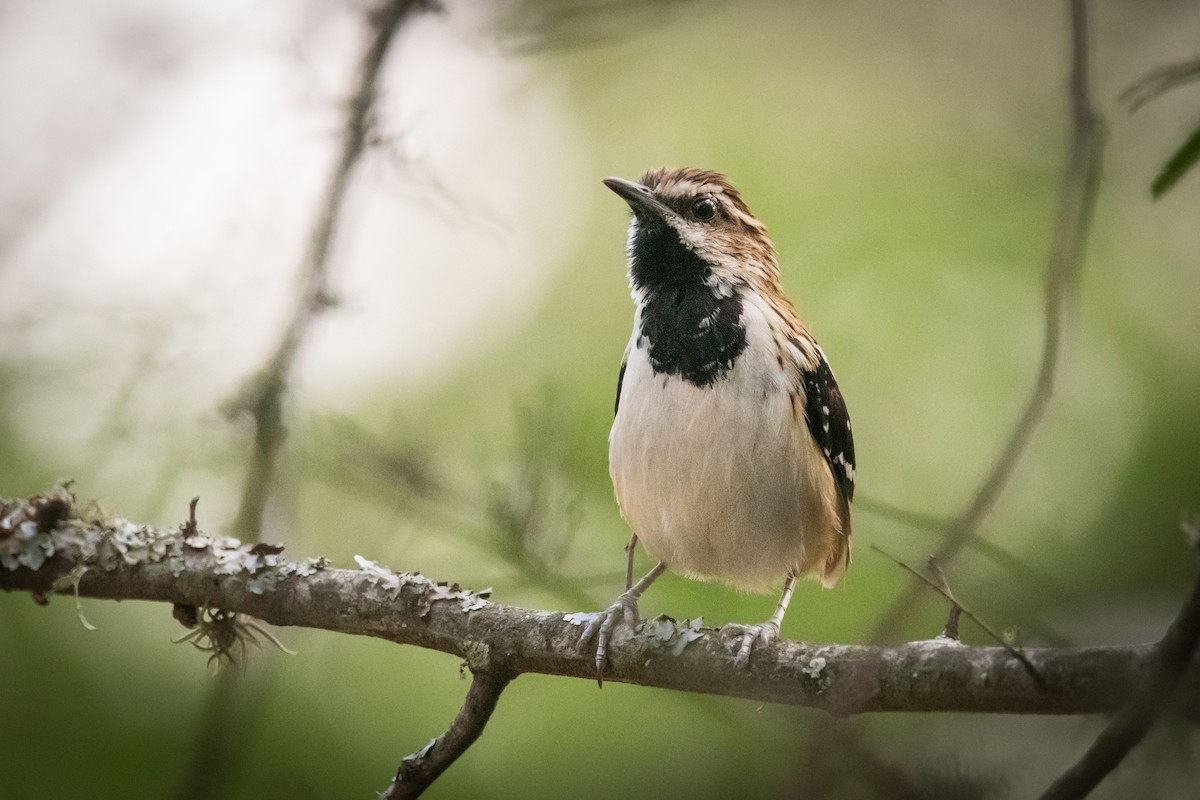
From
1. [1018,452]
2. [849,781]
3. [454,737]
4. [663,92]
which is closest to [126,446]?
[454,737]

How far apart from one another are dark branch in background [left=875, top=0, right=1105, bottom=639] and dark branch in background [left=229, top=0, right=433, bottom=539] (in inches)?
106

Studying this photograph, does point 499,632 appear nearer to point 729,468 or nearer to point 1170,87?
point 729,468

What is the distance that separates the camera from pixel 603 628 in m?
3.41

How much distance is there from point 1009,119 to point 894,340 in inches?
74.4

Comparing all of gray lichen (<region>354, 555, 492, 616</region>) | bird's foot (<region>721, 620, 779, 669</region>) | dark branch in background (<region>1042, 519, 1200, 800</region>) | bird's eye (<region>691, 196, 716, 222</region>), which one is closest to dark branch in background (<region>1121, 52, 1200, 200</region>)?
dark branch in background (<region>1042, 519, 1200, 800</region>)

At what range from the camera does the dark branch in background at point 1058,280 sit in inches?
99.8

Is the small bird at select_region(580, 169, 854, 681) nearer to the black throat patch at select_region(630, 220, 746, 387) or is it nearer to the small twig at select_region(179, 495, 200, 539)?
the black throat patch at select_region(630, 220, 746, 387)

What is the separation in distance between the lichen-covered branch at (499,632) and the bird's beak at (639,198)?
1995 mm

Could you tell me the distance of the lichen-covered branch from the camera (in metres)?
2.53


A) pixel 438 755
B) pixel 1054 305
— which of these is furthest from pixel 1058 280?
pixel 438 755

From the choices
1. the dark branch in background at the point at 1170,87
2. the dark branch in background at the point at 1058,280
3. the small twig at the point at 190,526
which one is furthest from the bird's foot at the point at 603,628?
the dark branch in background at the point at 1170,87

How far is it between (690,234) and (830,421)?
41.3 inches

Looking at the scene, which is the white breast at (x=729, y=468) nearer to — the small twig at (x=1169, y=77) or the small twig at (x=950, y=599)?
the small twig at (x=950, y=599)

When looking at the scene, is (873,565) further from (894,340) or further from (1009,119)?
(1009,119)
